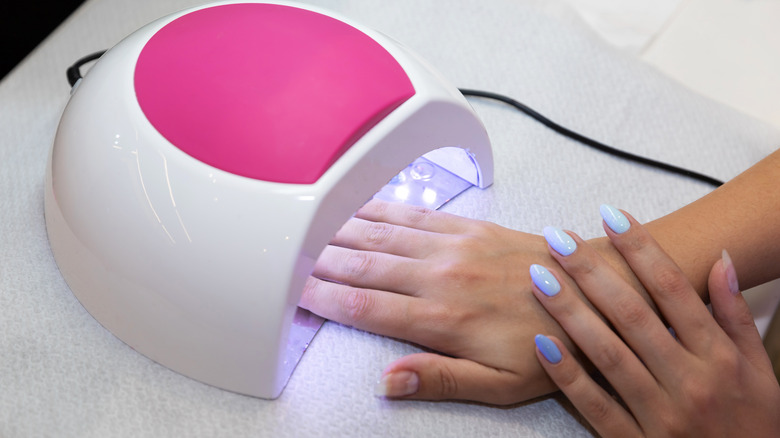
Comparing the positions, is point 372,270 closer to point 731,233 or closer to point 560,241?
point 560,241

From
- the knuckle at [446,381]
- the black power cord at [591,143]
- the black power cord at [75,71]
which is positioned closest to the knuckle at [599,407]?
the knuckle at [446,381]

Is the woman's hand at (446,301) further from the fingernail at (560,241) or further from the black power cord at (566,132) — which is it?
the black power cord at (566,132)

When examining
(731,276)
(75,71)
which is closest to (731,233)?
(731,276)

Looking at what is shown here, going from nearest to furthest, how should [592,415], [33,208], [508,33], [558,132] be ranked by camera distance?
[592,415] → [33,208] → [558,132] → [508,33]

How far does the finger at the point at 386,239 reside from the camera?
62 centimetres

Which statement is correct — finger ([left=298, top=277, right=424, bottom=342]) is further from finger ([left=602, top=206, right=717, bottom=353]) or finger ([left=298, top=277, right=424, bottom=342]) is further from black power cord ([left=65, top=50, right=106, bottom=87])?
black power cord ([left=65, top=50, right=106, bottom=87])

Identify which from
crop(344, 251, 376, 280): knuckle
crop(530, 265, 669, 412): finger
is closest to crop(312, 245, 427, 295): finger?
crop(344, 251, 376, 280): knuckle

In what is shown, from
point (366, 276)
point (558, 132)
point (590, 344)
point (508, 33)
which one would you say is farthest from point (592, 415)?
point (508, 33)

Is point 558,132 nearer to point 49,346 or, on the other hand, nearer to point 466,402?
point 466,402

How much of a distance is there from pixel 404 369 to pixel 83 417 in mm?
260

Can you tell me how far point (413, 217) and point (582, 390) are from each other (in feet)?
0.70

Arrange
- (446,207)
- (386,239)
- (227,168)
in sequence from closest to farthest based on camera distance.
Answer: (227,168)
(386,239)
(446,207)

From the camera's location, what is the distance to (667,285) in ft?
1.90

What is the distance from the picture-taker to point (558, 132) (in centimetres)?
82
